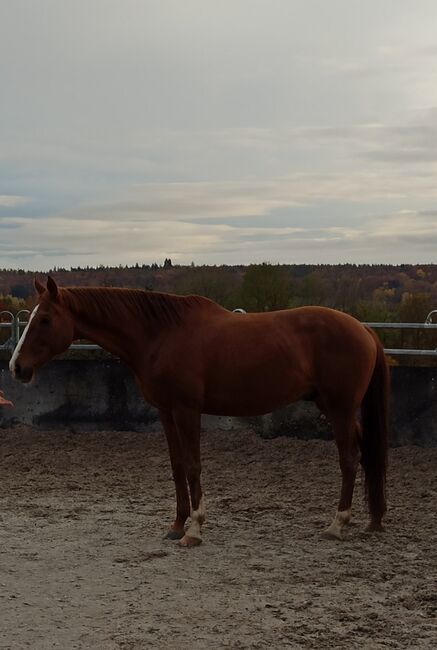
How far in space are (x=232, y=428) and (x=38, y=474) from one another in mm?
2203

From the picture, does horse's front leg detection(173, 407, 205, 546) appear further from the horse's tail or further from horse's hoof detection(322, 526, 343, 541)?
the horse's tail

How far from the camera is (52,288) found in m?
4.77

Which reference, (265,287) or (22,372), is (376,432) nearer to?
(22,372)

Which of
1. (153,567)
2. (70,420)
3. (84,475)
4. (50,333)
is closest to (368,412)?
(153,567)

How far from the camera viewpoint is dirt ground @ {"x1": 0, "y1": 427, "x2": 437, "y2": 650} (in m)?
3.26

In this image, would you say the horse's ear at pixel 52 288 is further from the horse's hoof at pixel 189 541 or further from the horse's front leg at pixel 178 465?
the horse's hoof at pixel 189 541

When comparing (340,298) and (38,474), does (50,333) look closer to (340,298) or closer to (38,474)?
(38,474)

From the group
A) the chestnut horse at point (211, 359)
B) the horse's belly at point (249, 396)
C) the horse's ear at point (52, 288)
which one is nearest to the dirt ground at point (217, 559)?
the chestnut horse at point (211, 359)

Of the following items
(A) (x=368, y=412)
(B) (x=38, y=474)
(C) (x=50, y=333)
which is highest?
(C) (x=50, y=333)

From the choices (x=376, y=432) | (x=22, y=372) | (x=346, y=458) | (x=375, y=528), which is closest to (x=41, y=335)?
(x=22, y=372)

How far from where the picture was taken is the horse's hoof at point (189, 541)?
15.1 feet

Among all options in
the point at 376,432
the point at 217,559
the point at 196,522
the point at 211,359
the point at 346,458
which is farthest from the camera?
the point at 376,432

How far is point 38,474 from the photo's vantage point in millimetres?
6715

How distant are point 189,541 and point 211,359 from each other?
113 cm
